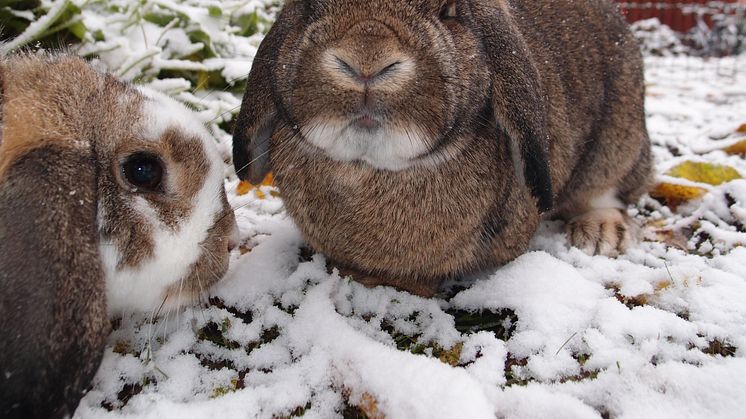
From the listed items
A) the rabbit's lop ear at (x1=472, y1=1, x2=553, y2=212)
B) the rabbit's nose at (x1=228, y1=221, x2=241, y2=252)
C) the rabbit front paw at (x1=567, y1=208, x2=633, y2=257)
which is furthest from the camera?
the rabbit front paw at (x1=567, y1=208, x2=633, y2=257)

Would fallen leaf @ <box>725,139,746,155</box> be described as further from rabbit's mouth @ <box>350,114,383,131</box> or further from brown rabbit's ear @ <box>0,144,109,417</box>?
brown rabbit's ear @ <box>0,144,109,417</box>

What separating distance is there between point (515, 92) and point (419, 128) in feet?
1.28

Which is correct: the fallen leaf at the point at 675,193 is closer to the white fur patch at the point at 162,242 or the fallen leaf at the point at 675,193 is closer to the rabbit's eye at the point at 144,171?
the white fur patch at the point at 162,242

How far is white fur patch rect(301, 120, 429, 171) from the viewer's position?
184 centimetres

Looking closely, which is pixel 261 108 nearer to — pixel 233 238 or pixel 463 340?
pixel 233 238

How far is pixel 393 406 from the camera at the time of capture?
1.70m

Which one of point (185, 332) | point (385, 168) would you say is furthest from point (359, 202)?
point (185, 332)

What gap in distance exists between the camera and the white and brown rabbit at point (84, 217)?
1.46 metres

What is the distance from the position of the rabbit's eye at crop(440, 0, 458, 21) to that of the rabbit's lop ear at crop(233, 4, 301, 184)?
0.47 m

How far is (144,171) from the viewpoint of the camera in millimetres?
1942

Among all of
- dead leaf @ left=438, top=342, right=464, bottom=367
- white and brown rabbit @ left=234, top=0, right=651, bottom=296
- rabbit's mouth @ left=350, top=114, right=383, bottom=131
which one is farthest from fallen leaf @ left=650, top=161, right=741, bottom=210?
rabbit's mouth @ left=350, top=114, right=383, bottom=131

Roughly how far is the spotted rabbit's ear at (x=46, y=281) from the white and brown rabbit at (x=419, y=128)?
717mm

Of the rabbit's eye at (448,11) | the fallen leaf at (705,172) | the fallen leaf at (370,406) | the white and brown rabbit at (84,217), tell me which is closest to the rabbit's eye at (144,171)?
the white and brown rabbit at (84,217)

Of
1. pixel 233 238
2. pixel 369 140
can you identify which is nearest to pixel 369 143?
pixel 369 140
